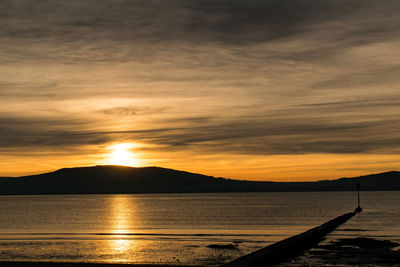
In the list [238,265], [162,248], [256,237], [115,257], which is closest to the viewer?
[238,265]

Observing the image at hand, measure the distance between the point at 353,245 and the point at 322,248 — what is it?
9.33ft

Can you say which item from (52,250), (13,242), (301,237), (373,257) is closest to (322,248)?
(301,237)

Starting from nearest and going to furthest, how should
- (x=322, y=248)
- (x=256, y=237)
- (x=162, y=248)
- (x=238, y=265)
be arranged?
(x=238, y=265) → (x=322, y=248) → (x=162, y=248) → (x=256, y=237)

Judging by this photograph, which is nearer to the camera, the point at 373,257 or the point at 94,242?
the point at 373,257

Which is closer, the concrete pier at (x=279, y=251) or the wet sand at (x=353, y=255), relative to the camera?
the concrete pier at (x=279, y=251)

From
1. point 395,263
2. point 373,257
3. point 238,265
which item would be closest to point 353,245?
point 373,257

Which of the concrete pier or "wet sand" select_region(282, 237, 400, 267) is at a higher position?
the concrete pier

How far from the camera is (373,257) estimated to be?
32531 mm

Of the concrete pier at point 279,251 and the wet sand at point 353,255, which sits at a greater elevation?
the concrete pier at point 279,251

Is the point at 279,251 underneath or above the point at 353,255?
above

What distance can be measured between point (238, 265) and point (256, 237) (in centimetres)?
2831

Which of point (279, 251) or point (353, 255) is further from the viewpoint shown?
point (353, 255)

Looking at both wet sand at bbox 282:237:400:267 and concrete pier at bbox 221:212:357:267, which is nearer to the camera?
concrete pier at bbox 221:212:357:267

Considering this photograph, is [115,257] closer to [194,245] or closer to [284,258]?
[194,245]
